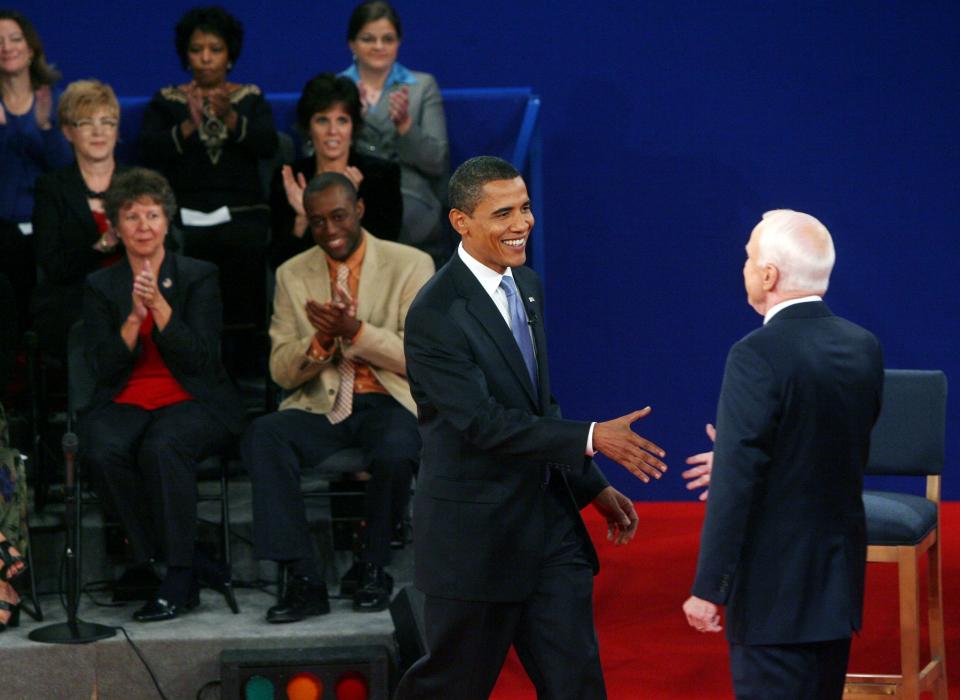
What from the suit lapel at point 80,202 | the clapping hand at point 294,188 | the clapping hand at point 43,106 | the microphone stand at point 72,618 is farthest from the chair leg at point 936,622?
the clapping hand at point 43,106

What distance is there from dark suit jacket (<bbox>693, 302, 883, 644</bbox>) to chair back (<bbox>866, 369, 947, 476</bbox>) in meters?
1.57

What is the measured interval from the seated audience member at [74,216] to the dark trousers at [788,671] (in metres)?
3.07

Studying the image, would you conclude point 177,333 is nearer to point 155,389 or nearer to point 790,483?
point 155,389

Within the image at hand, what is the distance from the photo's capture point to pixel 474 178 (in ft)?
10.5

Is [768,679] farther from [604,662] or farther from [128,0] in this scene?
[128,0]

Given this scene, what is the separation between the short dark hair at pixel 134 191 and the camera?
4.98 metres

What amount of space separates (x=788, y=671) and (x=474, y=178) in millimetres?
1211

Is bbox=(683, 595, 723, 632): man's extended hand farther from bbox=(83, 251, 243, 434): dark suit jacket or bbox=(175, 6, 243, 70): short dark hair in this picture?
bbox=(175, 6, 243, 70): short dark hair

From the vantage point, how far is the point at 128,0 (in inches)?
274

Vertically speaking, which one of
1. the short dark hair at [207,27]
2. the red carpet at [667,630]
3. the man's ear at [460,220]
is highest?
the short dark hair at [207,27]

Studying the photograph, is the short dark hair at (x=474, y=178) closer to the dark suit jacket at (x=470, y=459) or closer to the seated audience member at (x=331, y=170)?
the dark suit jacket at (x=470, y=459)

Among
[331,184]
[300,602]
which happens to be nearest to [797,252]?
[300,602]

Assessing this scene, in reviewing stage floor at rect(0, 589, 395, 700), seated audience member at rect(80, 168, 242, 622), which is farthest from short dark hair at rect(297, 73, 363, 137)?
stage floor at rect(0, 589, 395, 700)

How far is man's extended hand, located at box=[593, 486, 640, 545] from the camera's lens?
3.30 m
